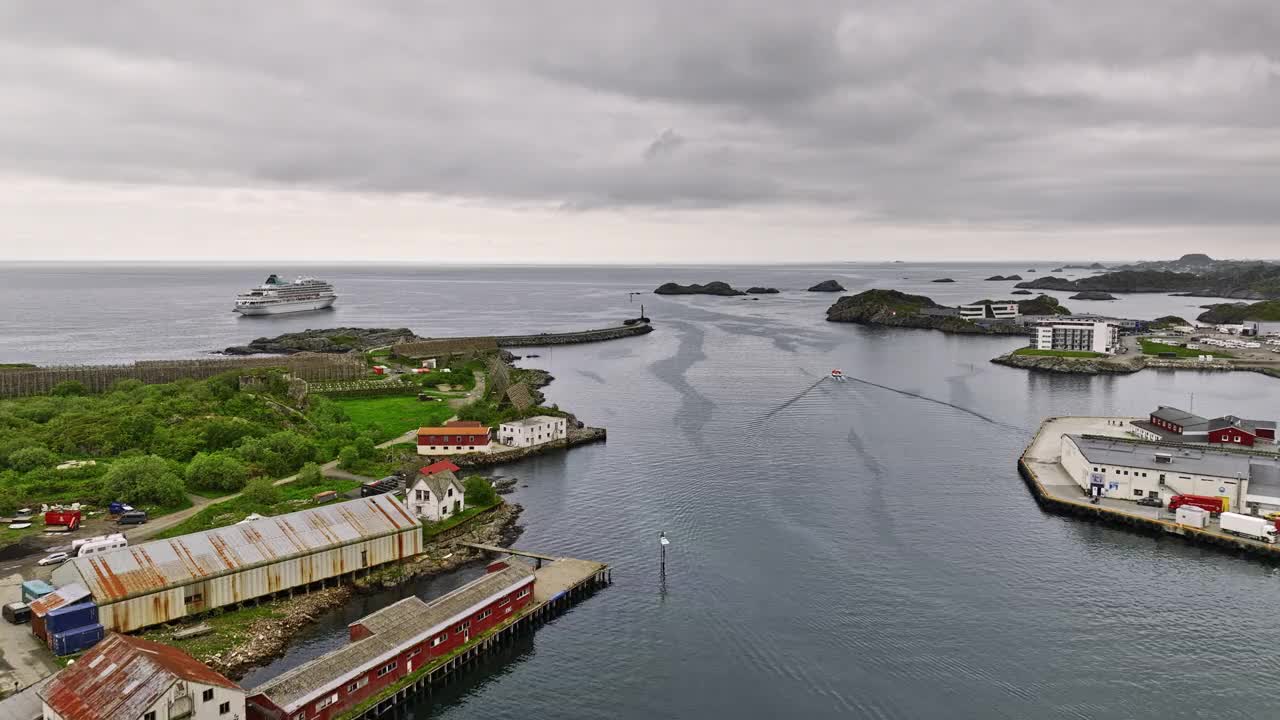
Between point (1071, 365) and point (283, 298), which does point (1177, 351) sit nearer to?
point (1071, 365)

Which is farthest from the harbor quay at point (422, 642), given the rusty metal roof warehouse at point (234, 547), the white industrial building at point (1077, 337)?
the white industrial building at point (1077, 337)

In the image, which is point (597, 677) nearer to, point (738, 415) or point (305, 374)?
point (738, 415)

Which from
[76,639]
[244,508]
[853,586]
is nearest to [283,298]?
[244,508]

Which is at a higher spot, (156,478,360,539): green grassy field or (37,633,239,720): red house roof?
(37,633,239,720): red house roof

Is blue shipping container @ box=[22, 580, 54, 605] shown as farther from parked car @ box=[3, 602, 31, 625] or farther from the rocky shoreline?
the rocky shoreline

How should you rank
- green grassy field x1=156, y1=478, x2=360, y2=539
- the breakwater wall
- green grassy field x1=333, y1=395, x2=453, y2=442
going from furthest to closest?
the breakwater wall → green grassy field x1=333, y1=395, x2=453, y2=442 → green grassy field x1=156, y1=478, x2=360, y2=539

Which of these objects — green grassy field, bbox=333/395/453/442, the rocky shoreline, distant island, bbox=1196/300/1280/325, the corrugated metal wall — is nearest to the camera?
the corrugated metal wall

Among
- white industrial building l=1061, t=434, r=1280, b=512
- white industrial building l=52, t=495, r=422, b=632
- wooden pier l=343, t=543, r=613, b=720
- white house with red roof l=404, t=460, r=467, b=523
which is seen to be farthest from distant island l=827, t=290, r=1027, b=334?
white industrial building l=52, t=495, r=422, b=632

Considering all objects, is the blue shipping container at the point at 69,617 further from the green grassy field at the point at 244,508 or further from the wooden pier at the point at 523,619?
the wooden pier at the point at 523,619
